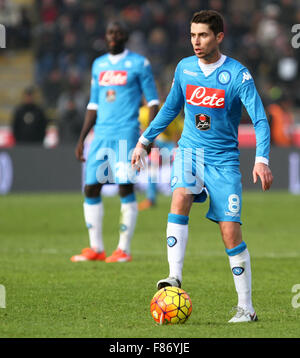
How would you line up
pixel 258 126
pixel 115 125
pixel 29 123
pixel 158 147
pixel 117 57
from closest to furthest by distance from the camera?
1. pixel 258 126
2. pixel 115 125
3. pixel 117 57
4. pixel 158 147
5. pixel 29 123

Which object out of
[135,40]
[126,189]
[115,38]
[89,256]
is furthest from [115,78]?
[135,40]

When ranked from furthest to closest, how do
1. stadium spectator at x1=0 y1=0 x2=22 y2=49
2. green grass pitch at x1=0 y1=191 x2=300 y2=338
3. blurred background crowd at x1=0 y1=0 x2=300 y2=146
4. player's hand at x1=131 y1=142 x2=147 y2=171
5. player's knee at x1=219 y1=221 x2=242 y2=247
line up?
stadium spectator at x1=0 y1=0 x2=22 y2=49, blurred background crowd at x1=0 y1=0 x2=300 y2=146, player's hand at x1=131 y1=142 x2=147 y2=171, player's knee at x1=219 y1=221 x2=242 y2=247, green grass pitch at x1=0 y1=191 x2=300 y2=338

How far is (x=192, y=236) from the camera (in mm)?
12719

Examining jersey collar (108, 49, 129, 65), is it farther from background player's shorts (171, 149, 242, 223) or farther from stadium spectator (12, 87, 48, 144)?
stadium spectator (12, 87, 48, 144)

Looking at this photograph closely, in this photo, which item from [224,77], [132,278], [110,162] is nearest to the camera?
[224,77]

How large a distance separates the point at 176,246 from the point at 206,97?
1.12 m

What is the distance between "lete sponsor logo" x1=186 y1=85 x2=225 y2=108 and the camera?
6.55m

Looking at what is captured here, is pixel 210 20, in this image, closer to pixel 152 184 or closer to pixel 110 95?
pixel 110 95

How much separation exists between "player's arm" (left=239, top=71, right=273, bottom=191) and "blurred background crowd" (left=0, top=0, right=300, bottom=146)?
16.0m

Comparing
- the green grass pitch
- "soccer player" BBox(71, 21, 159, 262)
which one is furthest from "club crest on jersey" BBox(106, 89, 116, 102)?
the green grass pitch

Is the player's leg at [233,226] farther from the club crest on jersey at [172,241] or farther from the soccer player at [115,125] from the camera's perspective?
the soccer player at [115,125]

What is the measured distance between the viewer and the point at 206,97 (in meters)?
6.58
